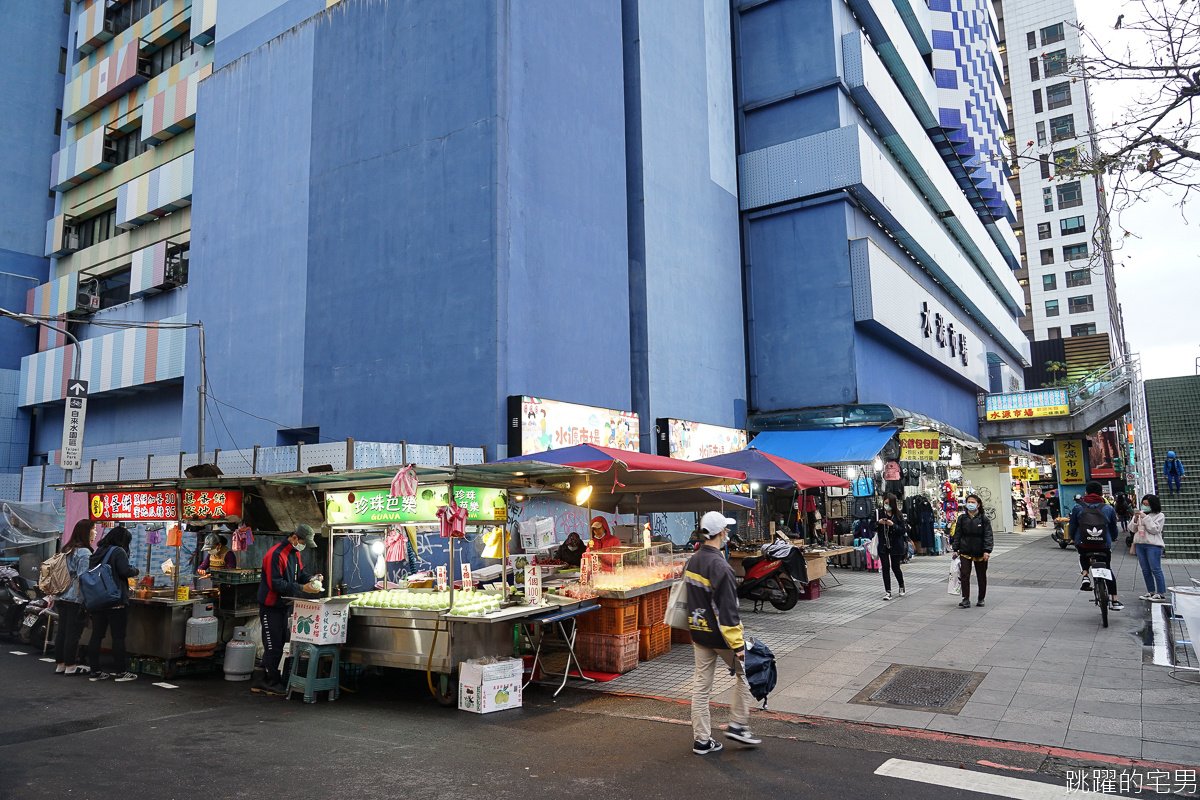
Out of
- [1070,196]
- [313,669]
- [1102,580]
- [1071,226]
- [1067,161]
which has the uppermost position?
[1070,196]

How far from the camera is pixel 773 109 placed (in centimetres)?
2414

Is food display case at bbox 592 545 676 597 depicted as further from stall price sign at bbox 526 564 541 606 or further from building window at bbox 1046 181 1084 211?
building window at bbox 1046 181 1084 211

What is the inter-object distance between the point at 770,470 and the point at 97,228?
28960 mm

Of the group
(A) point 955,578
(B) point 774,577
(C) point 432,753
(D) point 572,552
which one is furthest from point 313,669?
(A) point 955,578

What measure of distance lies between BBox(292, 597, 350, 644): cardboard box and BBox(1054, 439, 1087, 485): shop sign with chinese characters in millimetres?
36085

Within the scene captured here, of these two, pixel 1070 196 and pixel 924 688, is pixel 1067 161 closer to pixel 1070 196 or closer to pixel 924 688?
pixel 924 688

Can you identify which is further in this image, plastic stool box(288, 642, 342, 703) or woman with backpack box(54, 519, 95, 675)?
woman with backpack box(54, 519, 95, 675)

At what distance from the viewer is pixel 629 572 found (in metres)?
10.1

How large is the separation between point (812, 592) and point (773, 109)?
1617 cm

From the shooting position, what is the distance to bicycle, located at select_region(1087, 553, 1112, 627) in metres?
10.8

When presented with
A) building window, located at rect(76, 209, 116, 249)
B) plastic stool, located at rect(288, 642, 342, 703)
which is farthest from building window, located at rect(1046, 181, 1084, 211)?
plastic stool, located at rect(288, 642, 342, 703)

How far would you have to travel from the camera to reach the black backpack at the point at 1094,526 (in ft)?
38.5

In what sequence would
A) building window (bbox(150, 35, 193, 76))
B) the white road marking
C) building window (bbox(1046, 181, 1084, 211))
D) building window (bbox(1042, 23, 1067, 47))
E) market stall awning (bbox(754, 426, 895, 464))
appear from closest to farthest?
the white road marking
market stall awning (bbox(754, 426, 895, 464))
building window (bbox(150, 35, 193, 76))
building window (bbox(1046, 181, 1084, 211))
building window (bbox(1042, 23, 1067, 47))

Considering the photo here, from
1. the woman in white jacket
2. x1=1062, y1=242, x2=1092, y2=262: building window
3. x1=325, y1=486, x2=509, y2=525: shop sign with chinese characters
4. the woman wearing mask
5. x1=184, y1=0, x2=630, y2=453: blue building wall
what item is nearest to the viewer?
x1=325, y1=486, x2=509, y2=525: shop sign with chinese characters
